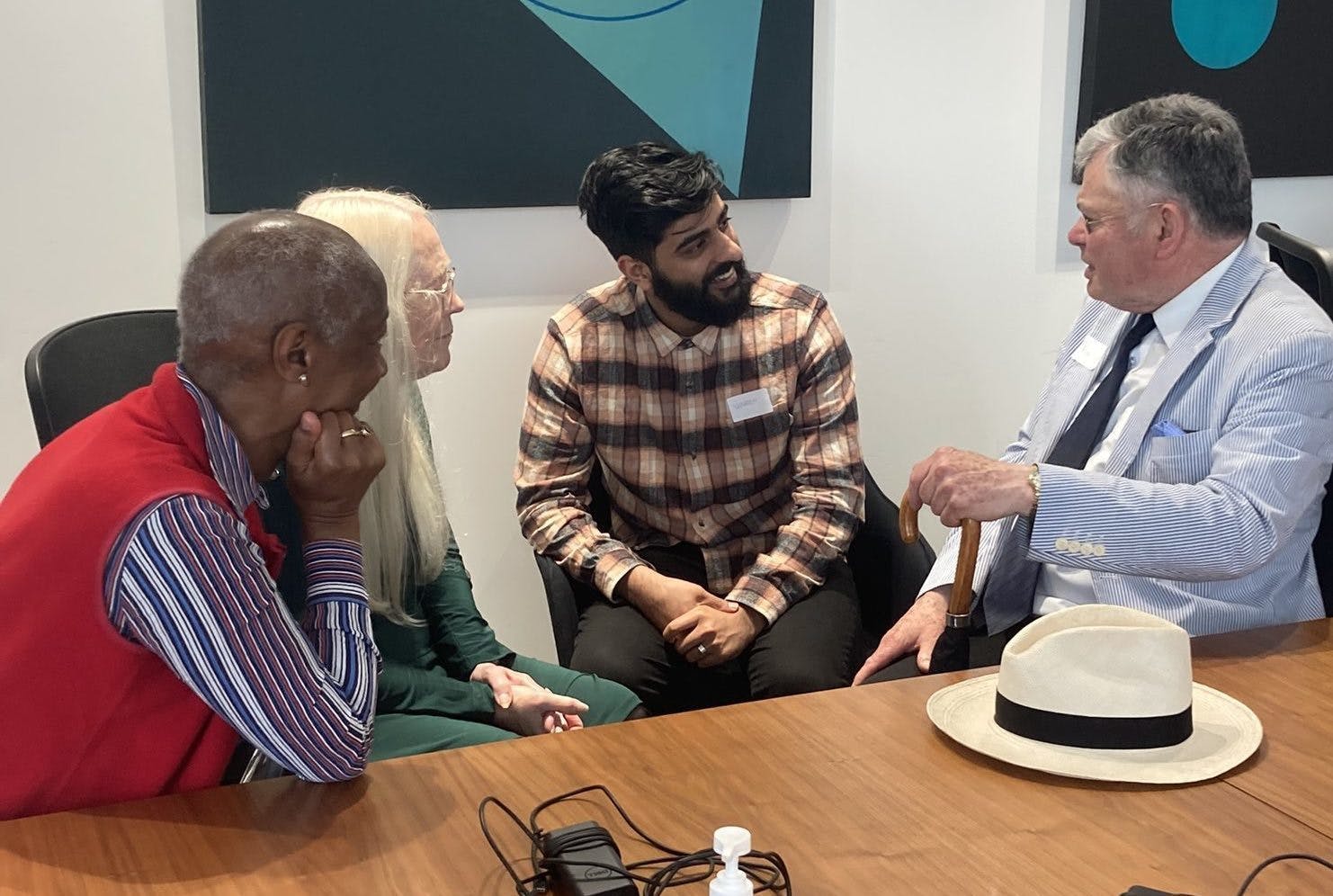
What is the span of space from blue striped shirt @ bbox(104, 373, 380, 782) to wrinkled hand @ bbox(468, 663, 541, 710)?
744 millimetres

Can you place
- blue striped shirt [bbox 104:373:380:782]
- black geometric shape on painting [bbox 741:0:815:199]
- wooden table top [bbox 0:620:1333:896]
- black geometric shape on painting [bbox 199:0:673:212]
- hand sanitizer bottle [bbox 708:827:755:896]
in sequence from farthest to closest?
black geometric shape on painting [bbox 741:0:815:199] → black geometric shape on painting [bbox 199:0:673:212] → blue striped shirt [bbox 104:373:380:782] → wooden table top [bbox 0:620:1333:896] → hand sanitizer bottle [bbox 708:827:755:896]

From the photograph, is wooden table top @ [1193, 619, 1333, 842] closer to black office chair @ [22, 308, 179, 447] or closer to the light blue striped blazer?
the light blue striped blazer

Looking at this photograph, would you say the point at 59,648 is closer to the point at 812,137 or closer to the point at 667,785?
the point at 667,785

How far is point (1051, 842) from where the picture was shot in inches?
53.4

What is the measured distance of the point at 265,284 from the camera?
1506 mm

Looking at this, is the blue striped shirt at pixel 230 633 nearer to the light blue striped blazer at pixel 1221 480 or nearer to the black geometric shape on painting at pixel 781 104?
the light blue striped blazer at pixel 1221 480

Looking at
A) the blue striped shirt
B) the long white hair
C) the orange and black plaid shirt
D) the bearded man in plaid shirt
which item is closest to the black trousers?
the bearded man in plaid shirt

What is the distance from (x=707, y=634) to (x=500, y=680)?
61 cm

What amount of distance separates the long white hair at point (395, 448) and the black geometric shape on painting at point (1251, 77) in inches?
83.0

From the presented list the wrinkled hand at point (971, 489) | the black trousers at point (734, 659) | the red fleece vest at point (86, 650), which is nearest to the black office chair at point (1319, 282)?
the wrinkled hand at point (971, 489)

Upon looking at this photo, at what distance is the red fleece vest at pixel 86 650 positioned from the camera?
141 cm

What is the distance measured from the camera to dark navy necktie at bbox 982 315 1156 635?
2.51 metres

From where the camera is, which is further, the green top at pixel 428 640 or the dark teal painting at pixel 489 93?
the dark teal painting at pixel 489 93

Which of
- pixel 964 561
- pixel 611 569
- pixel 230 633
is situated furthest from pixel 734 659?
pixel 230 633
